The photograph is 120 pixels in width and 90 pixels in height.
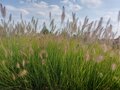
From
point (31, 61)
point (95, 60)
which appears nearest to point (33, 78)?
point (31, 61)

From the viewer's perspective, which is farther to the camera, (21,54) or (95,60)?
Answer: (21,54)

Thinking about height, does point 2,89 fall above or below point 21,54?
below

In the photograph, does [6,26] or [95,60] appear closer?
[95,60]

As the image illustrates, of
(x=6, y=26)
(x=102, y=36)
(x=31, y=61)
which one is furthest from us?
(x=6, y=26)

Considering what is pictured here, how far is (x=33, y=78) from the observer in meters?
3.74

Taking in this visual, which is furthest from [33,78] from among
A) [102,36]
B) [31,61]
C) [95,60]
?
[102,36]

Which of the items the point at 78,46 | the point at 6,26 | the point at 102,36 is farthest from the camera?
the point at 6,26

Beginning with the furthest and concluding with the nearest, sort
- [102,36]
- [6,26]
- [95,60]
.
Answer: [6,26] < [102,36] < [95,60]

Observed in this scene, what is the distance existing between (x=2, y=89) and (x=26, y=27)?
4.92 ft

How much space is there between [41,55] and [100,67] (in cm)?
70

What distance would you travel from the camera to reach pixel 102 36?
470cm

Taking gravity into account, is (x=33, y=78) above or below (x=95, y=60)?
below

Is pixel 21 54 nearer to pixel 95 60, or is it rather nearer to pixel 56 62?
pixel 56 62

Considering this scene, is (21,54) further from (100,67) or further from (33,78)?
(100,67)
